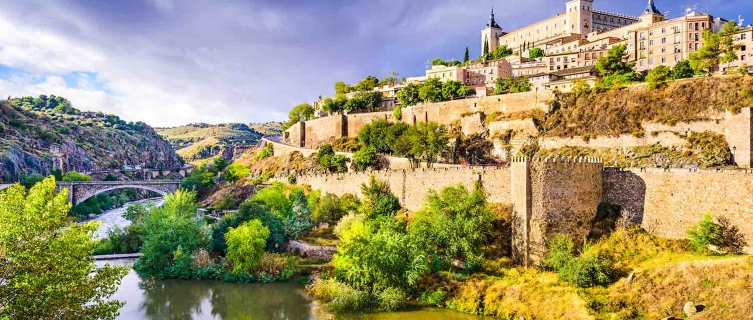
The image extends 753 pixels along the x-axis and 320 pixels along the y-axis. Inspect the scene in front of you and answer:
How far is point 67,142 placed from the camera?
104 m

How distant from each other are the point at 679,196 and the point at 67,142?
109163 mm

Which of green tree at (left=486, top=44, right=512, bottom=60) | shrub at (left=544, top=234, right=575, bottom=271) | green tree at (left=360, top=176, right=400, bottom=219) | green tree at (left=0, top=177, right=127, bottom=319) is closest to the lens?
green tree at (left=0, top=177, right=127, bottom=319)

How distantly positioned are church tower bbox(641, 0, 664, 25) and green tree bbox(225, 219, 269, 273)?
64.4 m

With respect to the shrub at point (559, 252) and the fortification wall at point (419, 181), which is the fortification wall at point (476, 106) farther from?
the shrub at point (559, 252)

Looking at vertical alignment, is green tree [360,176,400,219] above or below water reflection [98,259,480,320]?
above

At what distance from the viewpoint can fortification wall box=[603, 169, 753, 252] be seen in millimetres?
23438

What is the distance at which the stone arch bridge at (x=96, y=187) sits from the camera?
222ft

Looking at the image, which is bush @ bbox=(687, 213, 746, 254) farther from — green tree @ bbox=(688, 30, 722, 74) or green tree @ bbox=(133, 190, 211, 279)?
green tree @ bbox=(688, 30, 722, 74)

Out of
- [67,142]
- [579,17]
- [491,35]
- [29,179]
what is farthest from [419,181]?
[67,142]

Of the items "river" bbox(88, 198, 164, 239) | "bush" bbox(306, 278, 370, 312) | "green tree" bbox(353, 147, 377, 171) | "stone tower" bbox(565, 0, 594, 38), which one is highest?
"stone tower" bbox(565, 0, 594, 38)

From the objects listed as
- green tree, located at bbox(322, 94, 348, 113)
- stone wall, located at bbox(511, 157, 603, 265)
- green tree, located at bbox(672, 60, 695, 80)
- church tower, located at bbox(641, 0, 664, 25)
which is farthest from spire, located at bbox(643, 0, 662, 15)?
stone wall, located at bbox(511, 157, 603, 265)

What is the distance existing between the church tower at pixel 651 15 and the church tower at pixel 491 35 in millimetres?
31572

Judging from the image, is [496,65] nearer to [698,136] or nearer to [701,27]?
[701,27]

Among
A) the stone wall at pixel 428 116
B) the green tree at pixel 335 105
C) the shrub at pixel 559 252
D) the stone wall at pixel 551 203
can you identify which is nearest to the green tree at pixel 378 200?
the stone wall at pixel 551 203
